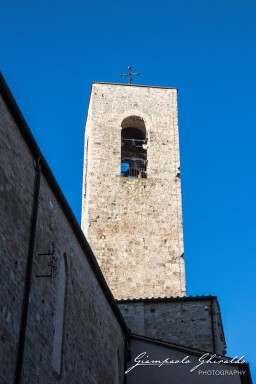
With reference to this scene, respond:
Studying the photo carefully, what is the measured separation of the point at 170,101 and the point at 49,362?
1532cm

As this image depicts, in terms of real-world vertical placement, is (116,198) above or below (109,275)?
above

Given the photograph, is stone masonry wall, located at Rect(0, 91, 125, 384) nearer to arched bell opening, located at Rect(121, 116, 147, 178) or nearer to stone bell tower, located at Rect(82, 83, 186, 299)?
stone bell tower, located at Rect(82, 83, 186, 299)

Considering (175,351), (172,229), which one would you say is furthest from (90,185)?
(175,351)

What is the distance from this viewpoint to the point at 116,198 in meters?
20.2

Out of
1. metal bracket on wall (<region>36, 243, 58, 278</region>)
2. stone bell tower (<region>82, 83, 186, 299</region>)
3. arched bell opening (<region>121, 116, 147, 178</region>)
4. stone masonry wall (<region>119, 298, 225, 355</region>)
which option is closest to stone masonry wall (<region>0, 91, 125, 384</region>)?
metal bracket on wall (<region>36, 243, 58, 278</region>)

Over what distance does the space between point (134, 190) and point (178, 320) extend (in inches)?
201

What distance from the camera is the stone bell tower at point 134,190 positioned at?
19.0 m

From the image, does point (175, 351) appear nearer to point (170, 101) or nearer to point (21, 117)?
point (21, 117)

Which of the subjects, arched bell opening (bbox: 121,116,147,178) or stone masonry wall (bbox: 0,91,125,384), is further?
arched bell opening (bbox: 121,116,147,178)

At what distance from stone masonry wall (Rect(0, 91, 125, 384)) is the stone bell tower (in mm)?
6948

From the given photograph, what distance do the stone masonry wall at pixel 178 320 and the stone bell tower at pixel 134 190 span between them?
1.57m

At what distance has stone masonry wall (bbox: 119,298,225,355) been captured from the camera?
1650 centimetres

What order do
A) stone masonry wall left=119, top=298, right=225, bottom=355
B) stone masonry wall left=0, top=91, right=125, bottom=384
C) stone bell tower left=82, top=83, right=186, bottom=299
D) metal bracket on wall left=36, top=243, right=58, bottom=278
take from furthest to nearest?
stone bell tower left=82, top=83, right=186, bottom=299 < stone masonry wall left=119, top=298, right=225, bottom=355 < metal bracket on wall left=36, top=243, right=58, bottom=278 < stone masonry wall left=0, top=91, right=125, bottom=384

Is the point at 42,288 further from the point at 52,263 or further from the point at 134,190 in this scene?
the point at 134,190
